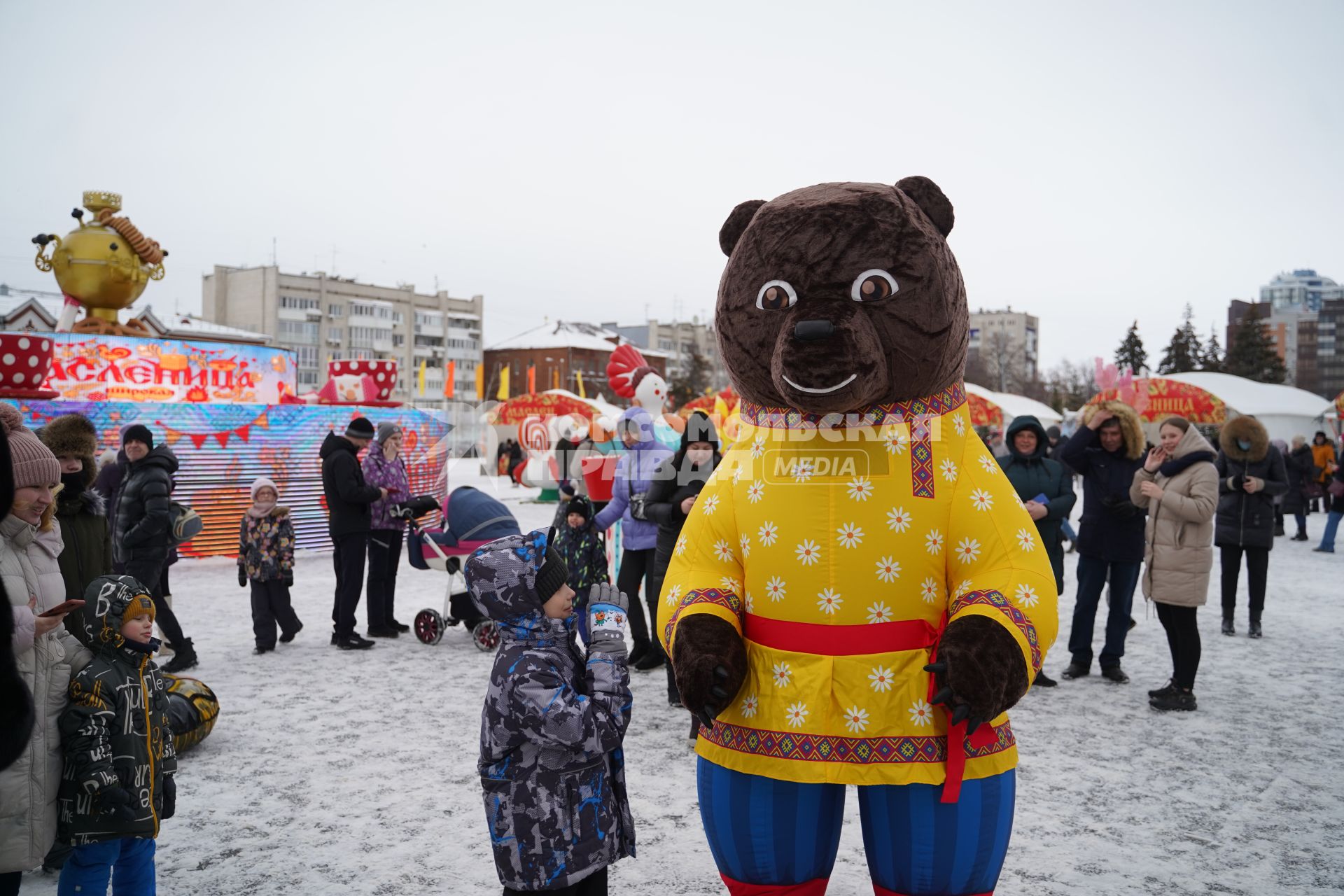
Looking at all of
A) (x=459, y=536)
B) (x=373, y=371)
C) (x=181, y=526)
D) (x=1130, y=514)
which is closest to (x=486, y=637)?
(x=459, y=536)

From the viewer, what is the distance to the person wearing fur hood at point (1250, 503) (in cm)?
734

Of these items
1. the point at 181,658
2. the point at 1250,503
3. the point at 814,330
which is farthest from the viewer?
the point at 1250,503

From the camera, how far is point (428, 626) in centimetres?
705

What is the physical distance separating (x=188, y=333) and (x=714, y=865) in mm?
35950

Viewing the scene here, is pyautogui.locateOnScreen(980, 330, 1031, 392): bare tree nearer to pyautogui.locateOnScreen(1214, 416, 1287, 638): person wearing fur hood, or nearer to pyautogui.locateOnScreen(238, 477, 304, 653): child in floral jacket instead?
pyautogui.locateOnScreen(1214, 416, 1287, 638): person wearing fur hood

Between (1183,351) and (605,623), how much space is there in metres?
43.0

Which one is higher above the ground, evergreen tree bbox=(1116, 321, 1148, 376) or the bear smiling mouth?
evergreen tree bbox=(1116, 321, 1148, 376)

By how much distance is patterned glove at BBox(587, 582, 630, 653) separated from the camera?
8.40 feet

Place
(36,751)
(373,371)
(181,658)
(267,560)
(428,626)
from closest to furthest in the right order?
(36,751) < (181,658) < (267,560) < (428,626) < (373,371)

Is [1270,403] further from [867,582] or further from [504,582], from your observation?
[504,582]

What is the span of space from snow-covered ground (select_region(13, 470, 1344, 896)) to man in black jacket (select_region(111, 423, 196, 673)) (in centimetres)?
87

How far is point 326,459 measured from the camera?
6961 millimetres

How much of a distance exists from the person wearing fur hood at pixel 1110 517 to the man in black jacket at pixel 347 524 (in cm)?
494

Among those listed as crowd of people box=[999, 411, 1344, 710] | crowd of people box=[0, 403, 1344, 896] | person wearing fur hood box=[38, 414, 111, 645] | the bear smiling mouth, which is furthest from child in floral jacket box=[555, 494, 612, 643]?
the bear smiling mouth
